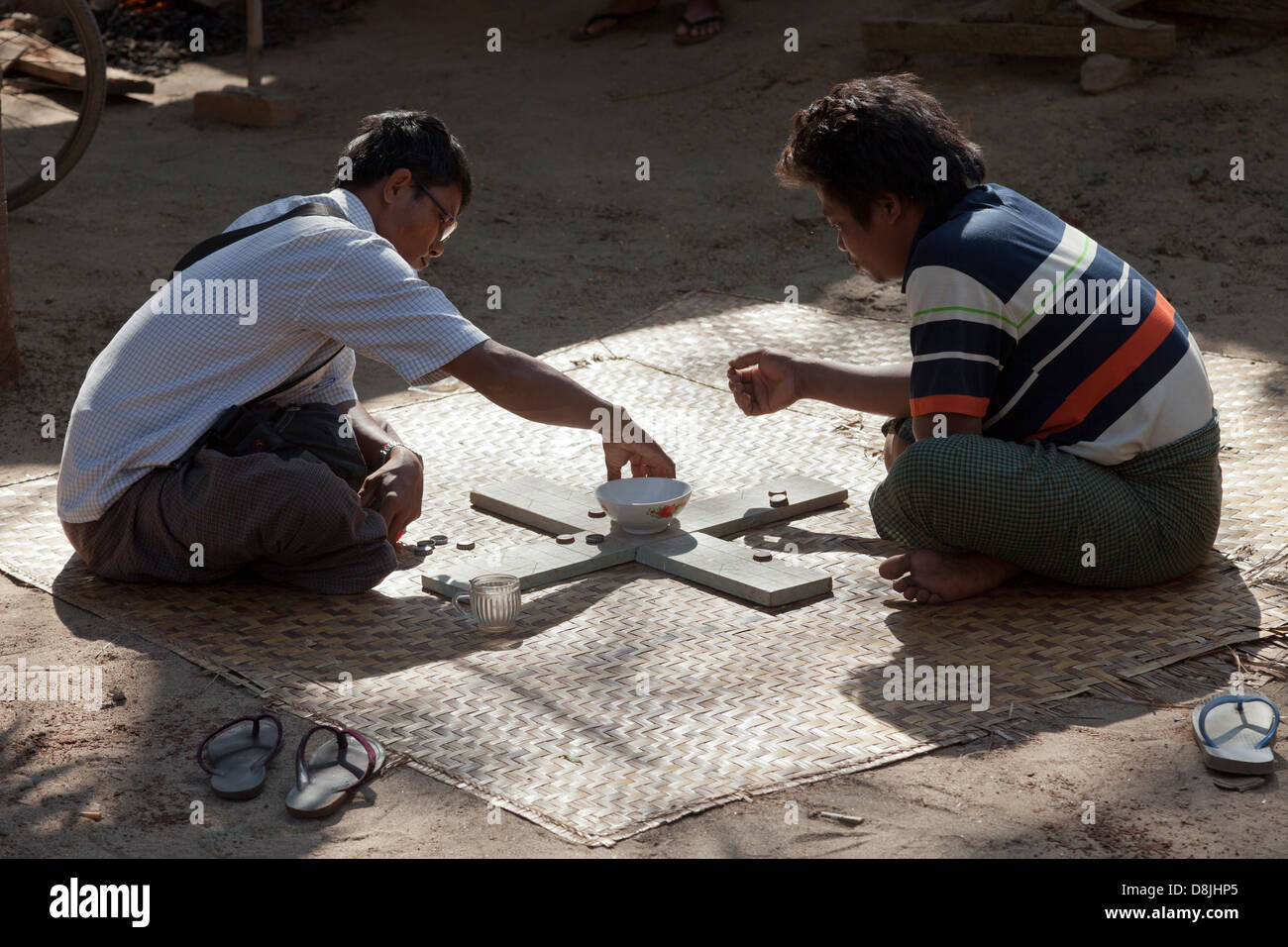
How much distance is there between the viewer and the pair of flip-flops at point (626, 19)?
29.3 ft

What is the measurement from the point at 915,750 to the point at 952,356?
86 centimetres

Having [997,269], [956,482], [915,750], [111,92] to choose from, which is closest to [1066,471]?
[956,482]

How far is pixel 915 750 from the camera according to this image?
2.51m

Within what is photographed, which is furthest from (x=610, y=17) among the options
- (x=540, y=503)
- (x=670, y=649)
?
(x=670, y=649)

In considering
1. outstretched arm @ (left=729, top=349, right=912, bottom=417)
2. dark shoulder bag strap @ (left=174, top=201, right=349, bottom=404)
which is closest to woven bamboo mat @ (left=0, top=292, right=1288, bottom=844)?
outstretched arm @ (left=729, top=349, right=912, bottom=417)

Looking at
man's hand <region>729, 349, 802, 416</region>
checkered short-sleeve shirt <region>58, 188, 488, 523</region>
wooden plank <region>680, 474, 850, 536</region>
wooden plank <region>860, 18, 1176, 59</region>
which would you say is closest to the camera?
checkered short-sleeve shirt <region>58, 188, 488, 523</region>

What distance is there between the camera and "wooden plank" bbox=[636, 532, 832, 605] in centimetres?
319

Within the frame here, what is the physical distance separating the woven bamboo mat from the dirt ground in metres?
0.09

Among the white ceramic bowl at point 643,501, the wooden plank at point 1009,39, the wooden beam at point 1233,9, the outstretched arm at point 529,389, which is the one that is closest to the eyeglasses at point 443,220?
the outstretched arm at point 529,389

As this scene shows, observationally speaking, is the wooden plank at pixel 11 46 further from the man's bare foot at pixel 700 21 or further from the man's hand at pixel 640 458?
the man's hand at pixel 640 458

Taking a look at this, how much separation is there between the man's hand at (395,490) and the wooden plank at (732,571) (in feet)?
1.90

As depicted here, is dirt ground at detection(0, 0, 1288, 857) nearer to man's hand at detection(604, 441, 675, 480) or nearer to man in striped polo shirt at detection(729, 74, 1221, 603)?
man in striped polo shirt at detection(729, 74, 1221, 603)

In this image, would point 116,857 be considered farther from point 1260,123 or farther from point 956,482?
point 1260,123

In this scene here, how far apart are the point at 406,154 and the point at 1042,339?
4.91 feet
